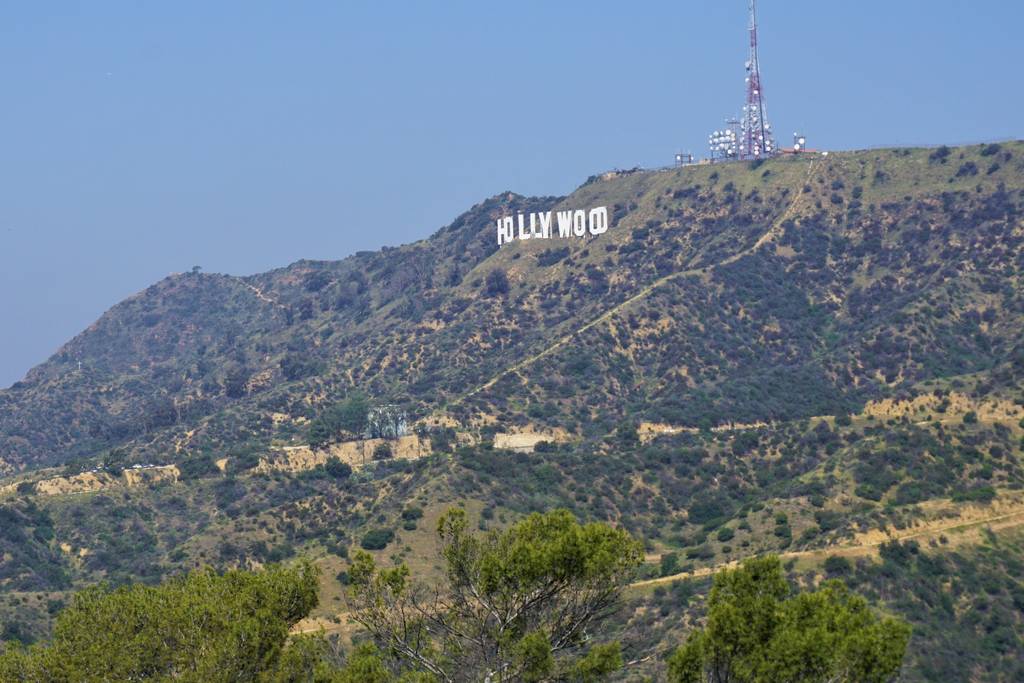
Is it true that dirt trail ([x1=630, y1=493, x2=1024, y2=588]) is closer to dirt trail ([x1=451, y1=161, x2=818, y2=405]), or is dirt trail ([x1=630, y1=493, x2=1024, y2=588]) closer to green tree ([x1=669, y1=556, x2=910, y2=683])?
green tree ([x1=669, y1=556, x2=910, y2=683])

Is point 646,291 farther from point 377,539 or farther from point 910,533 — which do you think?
point 910,533

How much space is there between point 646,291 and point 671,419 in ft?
Result: 92.9

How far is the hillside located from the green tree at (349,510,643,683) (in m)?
18.6

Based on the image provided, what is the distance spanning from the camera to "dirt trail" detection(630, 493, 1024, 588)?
261 ft

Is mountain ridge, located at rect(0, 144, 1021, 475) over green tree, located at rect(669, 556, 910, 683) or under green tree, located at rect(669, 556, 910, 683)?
over

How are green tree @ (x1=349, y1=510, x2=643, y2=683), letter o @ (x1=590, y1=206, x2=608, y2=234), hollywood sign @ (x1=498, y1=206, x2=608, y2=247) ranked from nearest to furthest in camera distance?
1. green tree @ (x1=349, y1=510, x2=643, y2=683)
2. letter o @ (x1=590, y1=206, x2=608, y2=234)
3. hollywood sign @ (x1=498, y1=206, x2=608, y2=247)

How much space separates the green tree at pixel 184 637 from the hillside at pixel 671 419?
14883 millimetres

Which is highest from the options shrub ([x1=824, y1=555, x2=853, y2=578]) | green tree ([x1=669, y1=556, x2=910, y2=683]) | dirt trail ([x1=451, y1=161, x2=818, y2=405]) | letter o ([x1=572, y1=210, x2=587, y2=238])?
letter o ([x1=572, y1=210, x2=587, y2=238])

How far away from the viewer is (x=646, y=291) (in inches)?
6339

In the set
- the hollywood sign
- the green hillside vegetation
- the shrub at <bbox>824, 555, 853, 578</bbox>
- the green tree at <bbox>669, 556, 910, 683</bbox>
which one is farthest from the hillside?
the green tree at <bbox>669, 556, 910, 683</bbox>

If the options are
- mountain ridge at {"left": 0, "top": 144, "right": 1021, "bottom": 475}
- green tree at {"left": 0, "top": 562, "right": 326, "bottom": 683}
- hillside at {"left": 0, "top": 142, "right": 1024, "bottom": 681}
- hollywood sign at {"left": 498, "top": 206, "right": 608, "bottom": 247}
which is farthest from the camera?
hollywood sign at {"left": 498, "top": 206, "right": 608, "bottom": 247}

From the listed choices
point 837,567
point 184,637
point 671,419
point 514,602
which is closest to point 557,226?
point 671,419

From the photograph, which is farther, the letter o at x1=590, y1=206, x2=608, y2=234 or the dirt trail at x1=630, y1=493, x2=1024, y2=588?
the letter o at x1=590, y1=206, x2=608, y2=234

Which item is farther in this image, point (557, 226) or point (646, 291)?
point (557, 226)
